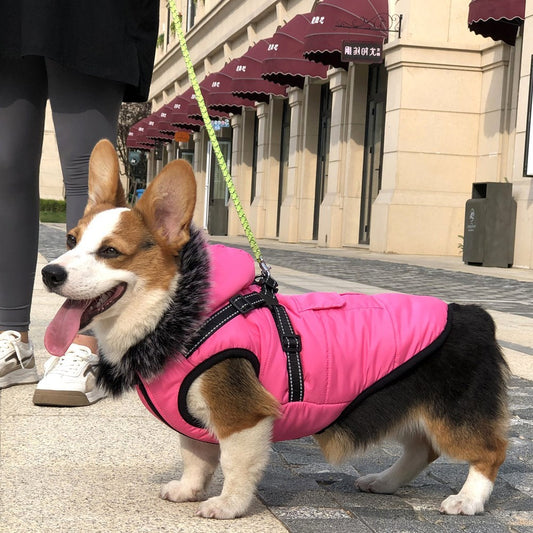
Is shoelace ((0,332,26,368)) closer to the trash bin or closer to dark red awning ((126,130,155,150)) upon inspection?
the trash bin

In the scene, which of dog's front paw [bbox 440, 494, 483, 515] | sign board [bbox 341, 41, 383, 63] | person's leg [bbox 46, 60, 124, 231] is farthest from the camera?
sign board [bbox 341, 41, 383, 63]

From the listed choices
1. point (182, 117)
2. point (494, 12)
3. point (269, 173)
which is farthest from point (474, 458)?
point (182, 117)

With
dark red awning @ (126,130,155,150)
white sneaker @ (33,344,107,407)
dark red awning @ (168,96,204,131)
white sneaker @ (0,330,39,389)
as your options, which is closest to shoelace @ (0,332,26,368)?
white sneaker @ (0,330,39,389)

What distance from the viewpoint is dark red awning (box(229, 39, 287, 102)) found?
24734 millimetres

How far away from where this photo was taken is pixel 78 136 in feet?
13.0

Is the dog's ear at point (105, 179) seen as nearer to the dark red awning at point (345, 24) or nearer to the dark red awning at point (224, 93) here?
the dark red awning at point (345, 24)

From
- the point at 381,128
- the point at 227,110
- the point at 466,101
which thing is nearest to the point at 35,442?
the point at 466,101

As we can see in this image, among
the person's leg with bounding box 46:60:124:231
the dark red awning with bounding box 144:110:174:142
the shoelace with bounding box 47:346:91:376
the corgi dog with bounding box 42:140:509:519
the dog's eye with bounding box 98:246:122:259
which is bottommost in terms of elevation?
the shoelace with bounding box 47:346:91:376

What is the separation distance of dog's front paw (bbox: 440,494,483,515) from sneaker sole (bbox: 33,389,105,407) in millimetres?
1677

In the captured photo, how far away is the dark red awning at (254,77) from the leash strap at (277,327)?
22.2 m

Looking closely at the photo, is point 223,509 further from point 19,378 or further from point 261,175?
point 261,175

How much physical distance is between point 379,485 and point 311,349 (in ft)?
1.77

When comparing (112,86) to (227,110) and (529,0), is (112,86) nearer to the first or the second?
(529,0)

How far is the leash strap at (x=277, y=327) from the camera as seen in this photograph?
255cm
